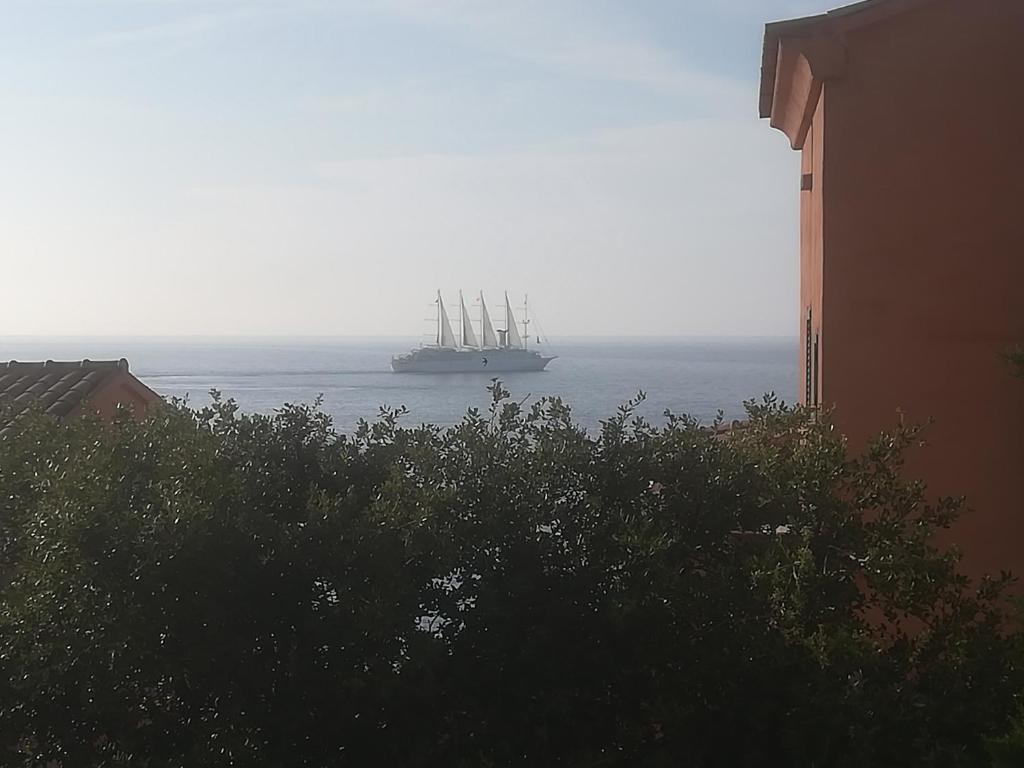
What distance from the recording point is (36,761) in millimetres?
5707

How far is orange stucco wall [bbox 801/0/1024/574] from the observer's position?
24.1ft

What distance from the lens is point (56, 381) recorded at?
10.5 meters

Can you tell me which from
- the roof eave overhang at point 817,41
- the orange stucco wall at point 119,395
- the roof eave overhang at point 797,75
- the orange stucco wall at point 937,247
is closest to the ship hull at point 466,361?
the orange stucco wall at point 119,395

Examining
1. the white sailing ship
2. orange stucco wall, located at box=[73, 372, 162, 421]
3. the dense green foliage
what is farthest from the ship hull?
the dense green foliage

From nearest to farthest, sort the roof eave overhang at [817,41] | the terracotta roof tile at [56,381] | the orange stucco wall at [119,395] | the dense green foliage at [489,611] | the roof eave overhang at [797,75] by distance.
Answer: the dense green foliage at [489,611], the roof eave overhang at [817,41], the roof eave overhang at [797,75], the terracotta roof tile at [56,381], the orange stucco wall at [119,395]

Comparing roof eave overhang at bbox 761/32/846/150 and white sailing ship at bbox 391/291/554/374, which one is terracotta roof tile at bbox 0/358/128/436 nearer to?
roof eave overhang at bbox 761/32/846/150

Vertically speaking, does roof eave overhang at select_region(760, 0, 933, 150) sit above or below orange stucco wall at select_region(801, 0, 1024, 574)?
above

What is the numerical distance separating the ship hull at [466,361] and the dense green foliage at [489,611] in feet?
238

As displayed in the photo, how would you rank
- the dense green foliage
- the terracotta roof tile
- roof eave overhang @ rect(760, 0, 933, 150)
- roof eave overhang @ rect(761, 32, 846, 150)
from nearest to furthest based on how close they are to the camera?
the dense green foliage
roof eave overhang @ rect(760, 0, 933, 150)
roof eave overhang @ rect(761, 32, 846, 150)
the terracotta roof tile

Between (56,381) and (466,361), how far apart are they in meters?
71.9

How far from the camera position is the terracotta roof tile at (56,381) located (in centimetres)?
971

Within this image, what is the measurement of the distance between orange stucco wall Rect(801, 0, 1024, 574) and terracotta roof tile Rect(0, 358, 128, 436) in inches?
237

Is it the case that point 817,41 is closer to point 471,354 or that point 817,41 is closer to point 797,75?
point 797,75

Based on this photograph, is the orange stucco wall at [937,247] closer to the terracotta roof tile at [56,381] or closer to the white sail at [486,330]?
the terracotta roof tile at [56,381]
